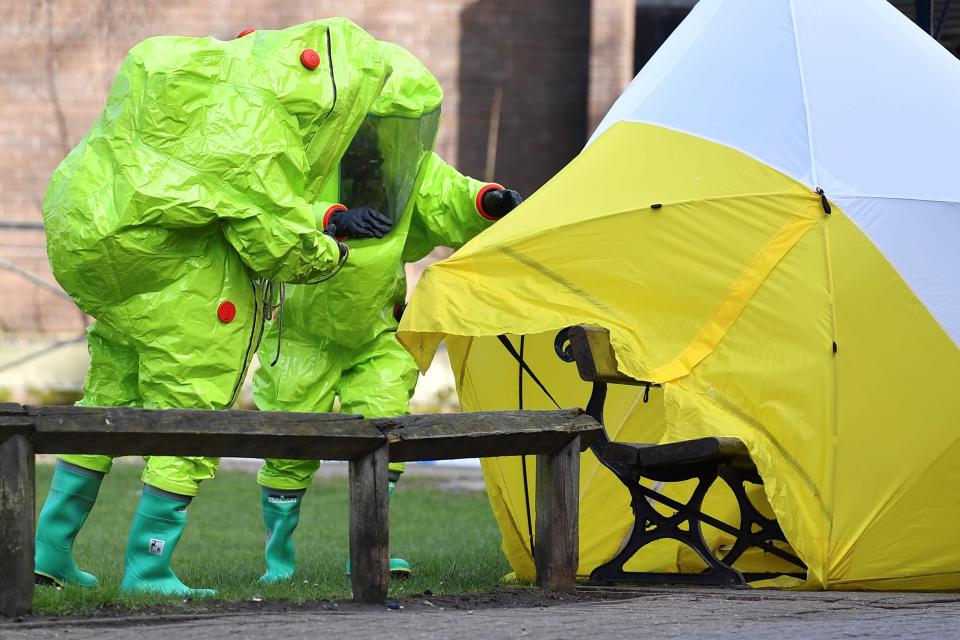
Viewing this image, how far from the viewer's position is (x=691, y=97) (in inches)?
254

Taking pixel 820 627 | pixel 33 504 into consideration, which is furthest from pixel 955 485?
pixel 33 504

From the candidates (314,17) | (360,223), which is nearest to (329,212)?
(360,223)

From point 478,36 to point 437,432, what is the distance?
11.7 metres

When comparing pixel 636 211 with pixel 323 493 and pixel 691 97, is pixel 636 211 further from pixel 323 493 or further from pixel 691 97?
pixel 323 493

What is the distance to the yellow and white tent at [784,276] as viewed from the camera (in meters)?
5.68

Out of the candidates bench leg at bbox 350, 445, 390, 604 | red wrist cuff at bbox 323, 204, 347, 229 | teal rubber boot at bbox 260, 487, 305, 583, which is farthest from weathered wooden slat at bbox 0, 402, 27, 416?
teal rubber boot at bbox 260, 487, 305, 583

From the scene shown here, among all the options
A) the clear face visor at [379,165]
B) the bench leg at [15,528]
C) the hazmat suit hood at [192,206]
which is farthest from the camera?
the clear face visor at [379,165]

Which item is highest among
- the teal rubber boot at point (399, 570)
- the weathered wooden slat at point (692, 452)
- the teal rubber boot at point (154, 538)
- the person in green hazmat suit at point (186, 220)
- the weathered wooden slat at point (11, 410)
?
the person in green hazmat suit at point (186, 220)

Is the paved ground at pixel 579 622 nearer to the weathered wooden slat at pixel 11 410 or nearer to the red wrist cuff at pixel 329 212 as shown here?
the weathered wooden slat at pixel 11 410

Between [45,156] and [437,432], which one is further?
[45,156]

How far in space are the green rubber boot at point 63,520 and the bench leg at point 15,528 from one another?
1468mm

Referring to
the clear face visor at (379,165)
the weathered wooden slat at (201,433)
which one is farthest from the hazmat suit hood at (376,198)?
the weathered wooden slat at (201,433)

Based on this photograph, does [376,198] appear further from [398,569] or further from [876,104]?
[876,104]

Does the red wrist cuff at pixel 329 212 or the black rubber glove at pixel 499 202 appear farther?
the black rubber glove at pixel 499 202
